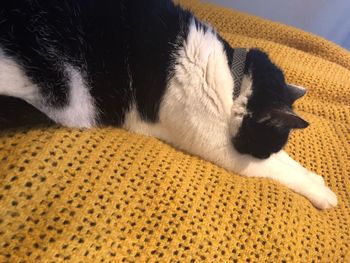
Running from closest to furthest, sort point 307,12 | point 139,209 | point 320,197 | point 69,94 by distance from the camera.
A: point 139,209 < point 69,94 < point 320,197 < point 307,12

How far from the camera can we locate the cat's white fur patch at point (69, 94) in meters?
0.69

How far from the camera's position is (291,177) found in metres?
0.90

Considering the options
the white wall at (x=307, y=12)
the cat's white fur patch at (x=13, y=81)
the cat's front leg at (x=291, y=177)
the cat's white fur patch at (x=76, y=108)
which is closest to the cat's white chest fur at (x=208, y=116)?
the cat's front leg at (x=291, y=177)

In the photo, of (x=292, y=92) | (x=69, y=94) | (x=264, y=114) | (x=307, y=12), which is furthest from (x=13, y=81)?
(x=307, y=12)

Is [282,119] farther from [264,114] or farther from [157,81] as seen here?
[157,81]

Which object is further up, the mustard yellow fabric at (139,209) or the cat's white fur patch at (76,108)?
the cat's white fur patch at (76,108)

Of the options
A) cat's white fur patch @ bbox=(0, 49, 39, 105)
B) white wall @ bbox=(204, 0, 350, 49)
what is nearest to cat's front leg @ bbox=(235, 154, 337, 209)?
cat's white fur patch @ bbox=(0, 49, 39, 105)

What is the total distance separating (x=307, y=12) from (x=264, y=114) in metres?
1.36

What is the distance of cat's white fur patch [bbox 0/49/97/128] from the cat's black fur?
0.04 feet

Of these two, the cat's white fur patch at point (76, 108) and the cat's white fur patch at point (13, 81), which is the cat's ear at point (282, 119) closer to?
the cat's white fur patch at point (76, 108)

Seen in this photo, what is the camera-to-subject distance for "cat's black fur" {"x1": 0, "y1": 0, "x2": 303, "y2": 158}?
711 mm

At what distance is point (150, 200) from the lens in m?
0.67

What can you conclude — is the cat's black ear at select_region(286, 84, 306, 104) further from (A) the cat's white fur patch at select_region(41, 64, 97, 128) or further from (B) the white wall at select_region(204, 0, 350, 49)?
(B) the white wall at select_region(204, 0, 350, 49)

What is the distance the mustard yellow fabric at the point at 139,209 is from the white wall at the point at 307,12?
1.36m
